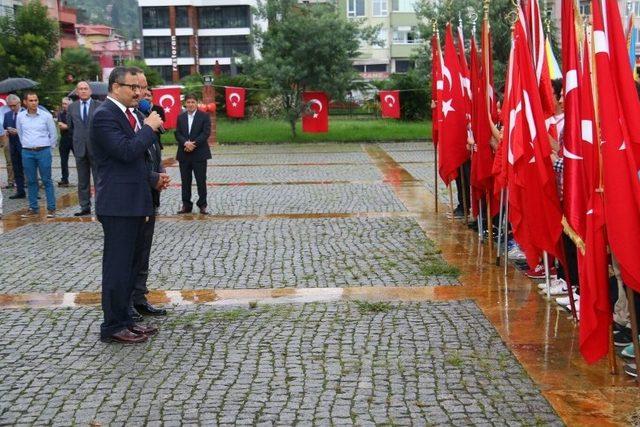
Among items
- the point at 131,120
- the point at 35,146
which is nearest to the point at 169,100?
the point at 35,146

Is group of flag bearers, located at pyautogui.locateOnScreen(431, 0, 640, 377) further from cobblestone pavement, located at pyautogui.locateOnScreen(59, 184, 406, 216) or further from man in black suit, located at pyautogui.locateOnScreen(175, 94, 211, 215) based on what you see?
man in black suit, located at pyautogui.locateOnScreen(175, 94, 211, 215)

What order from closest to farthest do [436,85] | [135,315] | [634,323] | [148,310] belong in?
1. [634,323]
2. [135,315]
3. [148,310]
4. [436,85]

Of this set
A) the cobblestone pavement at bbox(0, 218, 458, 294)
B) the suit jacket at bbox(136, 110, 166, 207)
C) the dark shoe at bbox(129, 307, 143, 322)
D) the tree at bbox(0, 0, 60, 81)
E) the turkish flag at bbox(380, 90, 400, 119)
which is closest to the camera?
the suit jacket at bbox(136, 110, 166, 207)

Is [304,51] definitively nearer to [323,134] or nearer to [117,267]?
[323,134]

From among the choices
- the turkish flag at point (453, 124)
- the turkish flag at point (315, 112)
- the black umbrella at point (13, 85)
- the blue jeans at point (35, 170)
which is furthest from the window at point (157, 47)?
the turkish flag at point (453, 124)

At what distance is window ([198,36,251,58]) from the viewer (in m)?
72.9

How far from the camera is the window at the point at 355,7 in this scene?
211ft

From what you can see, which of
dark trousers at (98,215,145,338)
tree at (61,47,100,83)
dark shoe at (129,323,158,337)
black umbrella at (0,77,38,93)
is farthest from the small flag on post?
tree at (61,47,100,83)

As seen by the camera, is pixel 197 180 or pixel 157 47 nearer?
pixel 197 180

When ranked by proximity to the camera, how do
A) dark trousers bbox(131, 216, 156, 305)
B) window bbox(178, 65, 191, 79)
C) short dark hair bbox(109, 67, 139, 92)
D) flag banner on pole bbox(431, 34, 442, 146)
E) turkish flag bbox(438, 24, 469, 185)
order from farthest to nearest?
window bbox(178, 65, 191, 79) < flag banner on pole bbox(431, 34, 442, 146) < turkish flag bbox(438, 24, 469, 185) < dark trousers bbox(131, 216, 156, 305) < short dark hair bbox(109, 67, 139, 92)

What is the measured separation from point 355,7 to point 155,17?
64.3 ft

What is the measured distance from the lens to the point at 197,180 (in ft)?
41.5

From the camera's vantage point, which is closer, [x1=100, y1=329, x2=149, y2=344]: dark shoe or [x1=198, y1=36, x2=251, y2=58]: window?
[x1=100, y1=329, x2=149, y2=344]: dark shoe

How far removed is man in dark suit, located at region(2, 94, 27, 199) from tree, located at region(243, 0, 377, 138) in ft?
46.1
